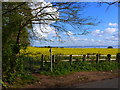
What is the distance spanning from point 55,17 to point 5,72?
316cm

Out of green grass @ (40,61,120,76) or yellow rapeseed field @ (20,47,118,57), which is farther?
green grass @ (40,61,120,76)

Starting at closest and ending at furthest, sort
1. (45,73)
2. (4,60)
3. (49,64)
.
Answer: (4,60)
(45,73)
(49,64)

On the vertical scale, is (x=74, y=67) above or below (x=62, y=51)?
below

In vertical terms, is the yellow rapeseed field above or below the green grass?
above

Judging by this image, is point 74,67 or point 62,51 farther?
point 62,51

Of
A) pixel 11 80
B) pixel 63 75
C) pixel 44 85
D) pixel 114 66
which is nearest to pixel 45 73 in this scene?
pixel 63 75

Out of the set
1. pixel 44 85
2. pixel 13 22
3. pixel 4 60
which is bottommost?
pixel 44 85

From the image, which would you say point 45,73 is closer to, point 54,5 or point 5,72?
point 5,72

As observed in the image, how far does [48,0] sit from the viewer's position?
7492mm

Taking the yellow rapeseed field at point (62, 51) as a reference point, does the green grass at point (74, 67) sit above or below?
below

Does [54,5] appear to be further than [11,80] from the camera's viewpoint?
Yes

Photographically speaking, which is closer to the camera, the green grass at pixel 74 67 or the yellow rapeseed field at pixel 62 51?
the yellow rapeseed field at pixel 62 51

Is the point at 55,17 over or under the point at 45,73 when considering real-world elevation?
over

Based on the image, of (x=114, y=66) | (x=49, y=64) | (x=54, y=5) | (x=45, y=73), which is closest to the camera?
(x=54, y=5)
